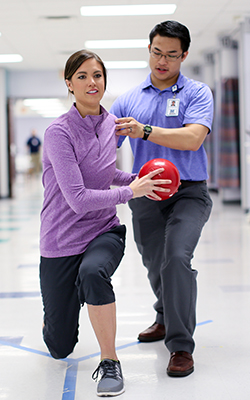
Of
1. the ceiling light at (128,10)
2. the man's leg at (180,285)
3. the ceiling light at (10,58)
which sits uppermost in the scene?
the ceiling light at (10,58)

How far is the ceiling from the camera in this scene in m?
6.19

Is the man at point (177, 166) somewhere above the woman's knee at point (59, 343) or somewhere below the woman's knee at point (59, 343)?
above

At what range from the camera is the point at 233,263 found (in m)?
4.00

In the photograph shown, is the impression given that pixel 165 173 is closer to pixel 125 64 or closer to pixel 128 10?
pixel 128 10

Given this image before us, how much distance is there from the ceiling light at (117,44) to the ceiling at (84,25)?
180 millimetres

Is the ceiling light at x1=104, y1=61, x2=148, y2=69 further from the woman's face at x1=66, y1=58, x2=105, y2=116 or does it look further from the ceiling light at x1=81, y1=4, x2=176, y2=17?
the woman's face at x1=66, y1=58, x2=105, y2=116

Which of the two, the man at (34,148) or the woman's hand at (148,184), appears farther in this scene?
the man at (34,148)

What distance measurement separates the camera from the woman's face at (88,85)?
74.4 inches

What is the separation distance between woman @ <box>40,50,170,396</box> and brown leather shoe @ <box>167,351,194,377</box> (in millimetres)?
238

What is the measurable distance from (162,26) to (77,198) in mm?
905

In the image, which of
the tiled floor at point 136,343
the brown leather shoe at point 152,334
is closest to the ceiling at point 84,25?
the tiled floor at point 136,343

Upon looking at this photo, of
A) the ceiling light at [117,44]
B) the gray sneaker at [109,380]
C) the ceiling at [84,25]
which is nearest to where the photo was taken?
the gray sneaker at [109,380]

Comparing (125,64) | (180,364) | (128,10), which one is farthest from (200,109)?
(125,64)

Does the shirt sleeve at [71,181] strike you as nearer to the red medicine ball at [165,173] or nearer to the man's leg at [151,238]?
the red medicine ball at [165,173]
